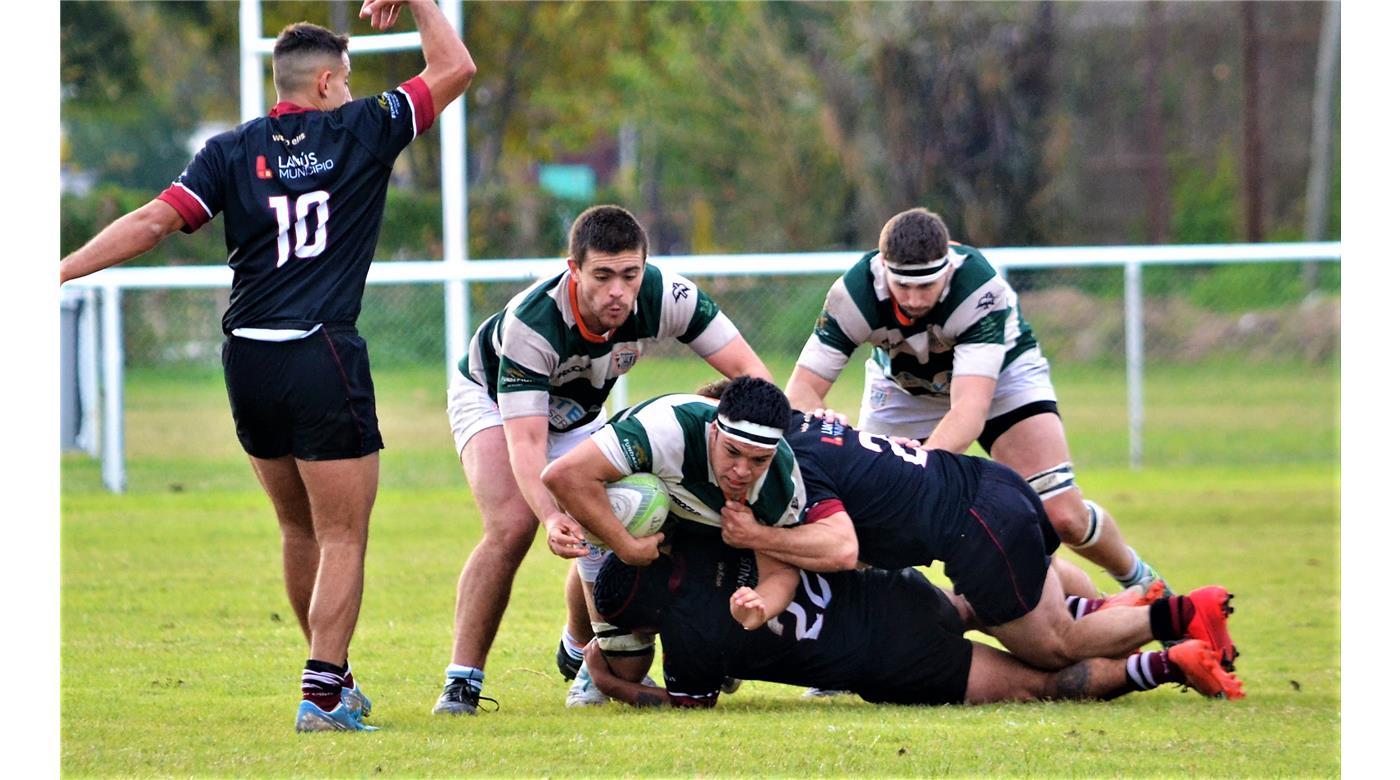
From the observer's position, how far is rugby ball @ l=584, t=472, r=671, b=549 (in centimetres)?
561

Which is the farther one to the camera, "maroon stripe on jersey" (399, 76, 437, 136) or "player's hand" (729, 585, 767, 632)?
"maroon stripe on jersey" (399, 76, 437, 136)

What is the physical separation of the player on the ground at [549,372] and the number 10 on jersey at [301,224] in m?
0.84

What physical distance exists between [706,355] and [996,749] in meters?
1.98

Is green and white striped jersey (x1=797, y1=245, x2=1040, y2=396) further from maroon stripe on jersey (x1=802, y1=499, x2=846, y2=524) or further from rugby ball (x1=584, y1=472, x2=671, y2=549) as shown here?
rugby ball (x1=584, y1=472, x2=671, y2=549)

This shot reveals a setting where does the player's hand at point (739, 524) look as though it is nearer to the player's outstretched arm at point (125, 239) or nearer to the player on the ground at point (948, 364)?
the player on the ground at point (948, 364)

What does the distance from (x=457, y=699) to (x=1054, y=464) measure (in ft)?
9.94

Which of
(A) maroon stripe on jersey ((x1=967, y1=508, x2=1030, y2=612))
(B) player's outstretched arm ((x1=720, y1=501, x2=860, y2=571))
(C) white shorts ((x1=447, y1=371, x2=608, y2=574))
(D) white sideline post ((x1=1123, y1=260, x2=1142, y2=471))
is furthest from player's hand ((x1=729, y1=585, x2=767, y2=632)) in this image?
(D) white sideline post ((x1=1123, y1=260, x2=1142, y2=471))

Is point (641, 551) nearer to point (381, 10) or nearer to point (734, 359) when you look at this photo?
point (734, 359)

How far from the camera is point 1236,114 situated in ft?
121

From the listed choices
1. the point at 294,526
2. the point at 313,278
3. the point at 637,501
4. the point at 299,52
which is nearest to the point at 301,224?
the point at 313,278

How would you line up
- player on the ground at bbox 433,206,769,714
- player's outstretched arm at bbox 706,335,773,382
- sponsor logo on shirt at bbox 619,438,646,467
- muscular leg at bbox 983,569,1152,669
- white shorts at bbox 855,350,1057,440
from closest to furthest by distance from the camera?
sponsor logo on shirt at bbox 619,438,646,467, player on the ground at bbox 433,206,769,714, muscular leg at bbox 983,569,1152,669, player's outstretched arm at bbox 706,335,773,382, white shorts at bbox 855,350,1057,440

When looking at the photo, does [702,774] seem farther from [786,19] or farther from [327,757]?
[786,19]

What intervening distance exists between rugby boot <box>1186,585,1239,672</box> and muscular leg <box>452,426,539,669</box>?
2.52 meters

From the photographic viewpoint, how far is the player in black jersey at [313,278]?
17.9ft
